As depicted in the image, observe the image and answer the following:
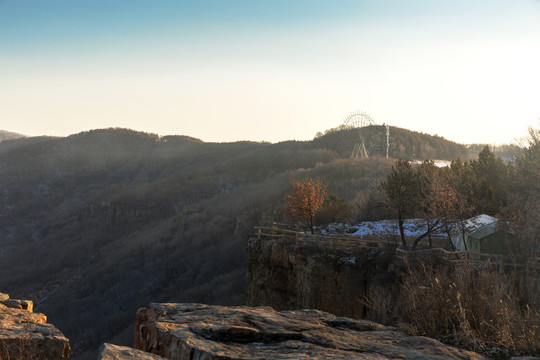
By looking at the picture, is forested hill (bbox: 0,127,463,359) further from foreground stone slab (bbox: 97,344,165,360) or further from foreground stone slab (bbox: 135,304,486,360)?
foreground stone slab (bbox: 97,344,165,360)

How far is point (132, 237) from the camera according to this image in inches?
4432

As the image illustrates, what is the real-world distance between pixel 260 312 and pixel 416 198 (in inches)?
761

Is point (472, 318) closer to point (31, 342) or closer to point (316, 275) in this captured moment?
point (31, 342)

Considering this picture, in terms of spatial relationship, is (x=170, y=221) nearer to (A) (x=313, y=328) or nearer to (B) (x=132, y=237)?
(B) (x=132, y=237)

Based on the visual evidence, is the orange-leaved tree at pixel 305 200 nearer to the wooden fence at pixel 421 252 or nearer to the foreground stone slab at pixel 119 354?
the wooden fence at pixel 421 252

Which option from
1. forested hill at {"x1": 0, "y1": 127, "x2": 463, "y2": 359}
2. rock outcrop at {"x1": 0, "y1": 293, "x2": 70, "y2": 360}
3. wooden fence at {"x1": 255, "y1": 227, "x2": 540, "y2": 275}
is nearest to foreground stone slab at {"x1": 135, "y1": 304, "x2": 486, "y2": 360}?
rock outcrop at {"x1": 0, "y1": 293, "x2": 70, "y2": 360}

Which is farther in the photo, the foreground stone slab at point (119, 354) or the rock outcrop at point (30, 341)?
the rock outcrop at point (30, 341)

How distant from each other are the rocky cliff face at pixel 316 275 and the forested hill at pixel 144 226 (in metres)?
10.9

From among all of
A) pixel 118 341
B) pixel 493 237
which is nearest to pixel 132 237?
pixel 118 341

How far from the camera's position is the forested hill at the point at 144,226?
218 feet

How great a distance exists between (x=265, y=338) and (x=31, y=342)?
399cm

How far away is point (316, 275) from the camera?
24.6 metres

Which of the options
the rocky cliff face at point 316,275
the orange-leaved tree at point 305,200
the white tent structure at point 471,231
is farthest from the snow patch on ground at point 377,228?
the rocky cliff face at point 316,275

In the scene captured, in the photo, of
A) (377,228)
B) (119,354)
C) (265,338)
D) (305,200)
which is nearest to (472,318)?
(265,338)
